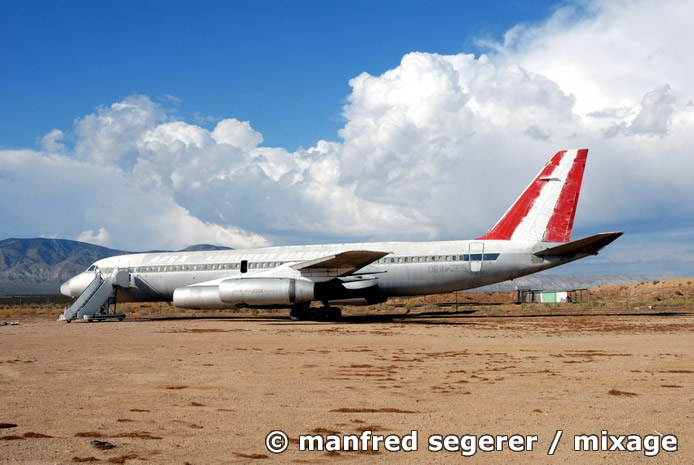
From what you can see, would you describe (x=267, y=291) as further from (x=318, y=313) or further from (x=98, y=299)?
(x=98, y=299)

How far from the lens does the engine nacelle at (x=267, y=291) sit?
78.0 ft

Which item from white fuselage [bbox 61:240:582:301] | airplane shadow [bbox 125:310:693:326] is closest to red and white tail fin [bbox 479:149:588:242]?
white fuselage [bbox 61:240:582:301]

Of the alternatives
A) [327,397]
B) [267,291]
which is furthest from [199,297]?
[327,397]

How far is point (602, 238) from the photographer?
73.1 ft

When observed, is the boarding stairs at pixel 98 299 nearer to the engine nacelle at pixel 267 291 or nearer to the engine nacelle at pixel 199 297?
the engine nacelle at pixel 199 297

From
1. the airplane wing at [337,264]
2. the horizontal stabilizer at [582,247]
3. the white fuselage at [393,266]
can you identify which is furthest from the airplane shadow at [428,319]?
the horizontal stabilizer at [582,247]

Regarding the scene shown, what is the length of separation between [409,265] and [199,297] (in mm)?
9034

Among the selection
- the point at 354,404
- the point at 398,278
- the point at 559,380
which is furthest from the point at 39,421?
the point at 398,278

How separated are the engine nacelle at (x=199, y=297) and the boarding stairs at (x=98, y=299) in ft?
13.0

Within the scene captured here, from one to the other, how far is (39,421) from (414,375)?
17.9 feet

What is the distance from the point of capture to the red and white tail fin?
2506 centimetres

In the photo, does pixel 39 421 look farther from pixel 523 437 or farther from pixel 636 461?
pixel 636 461

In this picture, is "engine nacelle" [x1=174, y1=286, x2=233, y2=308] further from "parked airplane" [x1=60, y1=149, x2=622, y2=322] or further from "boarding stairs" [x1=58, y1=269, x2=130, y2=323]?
"boarding stairs" [x1=58, y1=269, x2=130, y2=323]

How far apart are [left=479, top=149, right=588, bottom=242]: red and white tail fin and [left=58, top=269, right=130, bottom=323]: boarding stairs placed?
57.0 ft
